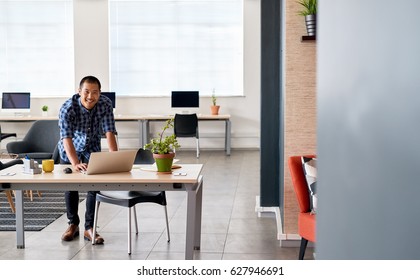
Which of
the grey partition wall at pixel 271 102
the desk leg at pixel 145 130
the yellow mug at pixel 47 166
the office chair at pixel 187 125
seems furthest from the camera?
the desk leg at pixel 145 130

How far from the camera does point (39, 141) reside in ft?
25.1

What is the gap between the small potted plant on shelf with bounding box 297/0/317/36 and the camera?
4266 millimetres

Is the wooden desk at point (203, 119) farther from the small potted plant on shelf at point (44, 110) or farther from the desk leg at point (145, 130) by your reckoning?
the small potted plant on shelf at point (44, 110)

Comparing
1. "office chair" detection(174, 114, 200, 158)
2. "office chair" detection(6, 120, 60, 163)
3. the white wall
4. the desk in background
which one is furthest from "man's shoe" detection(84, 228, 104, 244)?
the white wall

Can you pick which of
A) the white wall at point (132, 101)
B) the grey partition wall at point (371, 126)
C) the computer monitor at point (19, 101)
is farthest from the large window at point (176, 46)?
the grey partition wall at point (371, 126)

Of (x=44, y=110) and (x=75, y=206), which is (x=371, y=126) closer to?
(x=75, y=206)

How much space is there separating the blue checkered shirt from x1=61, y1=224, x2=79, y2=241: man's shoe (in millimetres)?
585

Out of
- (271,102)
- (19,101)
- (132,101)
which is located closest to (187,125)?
(132,101)

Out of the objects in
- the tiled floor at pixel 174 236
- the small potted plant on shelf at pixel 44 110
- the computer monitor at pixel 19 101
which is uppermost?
the computer monitor at pixel 19 101

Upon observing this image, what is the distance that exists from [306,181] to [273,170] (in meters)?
1.89

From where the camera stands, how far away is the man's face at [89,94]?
4.57 meters

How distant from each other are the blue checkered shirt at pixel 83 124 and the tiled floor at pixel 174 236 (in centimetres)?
72

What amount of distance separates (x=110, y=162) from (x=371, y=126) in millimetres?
3626
